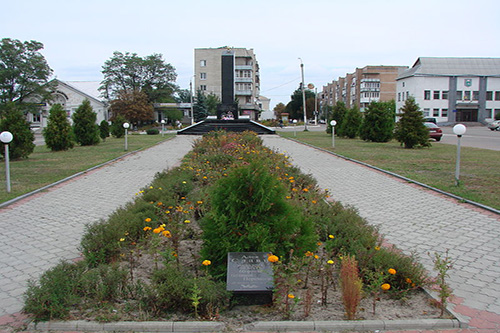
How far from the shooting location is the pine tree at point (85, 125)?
24.0m

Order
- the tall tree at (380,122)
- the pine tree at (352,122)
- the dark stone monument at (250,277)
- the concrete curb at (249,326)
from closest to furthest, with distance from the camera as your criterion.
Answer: the concrete curb at (249,326), the dark stone monument at (250,277), the tall tree at (380,122), the pine tree at (352,122)

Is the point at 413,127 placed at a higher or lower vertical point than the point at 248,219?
higher

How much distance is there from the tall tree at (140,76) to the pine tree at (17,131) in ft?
166

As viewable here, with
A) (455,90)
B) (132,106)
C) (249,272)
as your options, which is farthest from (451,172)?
(455,90)

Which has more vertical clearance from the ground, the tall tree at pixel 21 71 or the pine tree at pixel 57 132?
the tall tree at pixel 21 71

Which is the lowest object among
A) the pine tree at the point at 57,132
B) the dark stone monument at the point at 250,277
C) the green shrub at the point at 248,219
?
the dark stone monument at the point at 250,277

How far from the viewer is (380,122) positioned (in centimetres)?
2594

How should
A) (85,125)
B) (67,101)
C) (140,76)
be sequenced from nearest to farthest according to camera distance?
(85,125) < (67,101) < (140,76)

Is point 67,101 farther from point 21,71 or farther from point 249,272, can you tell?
point 249,272

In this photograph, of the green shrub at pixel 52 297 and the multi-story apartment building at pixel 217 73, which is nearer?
the green shrub at pixel 52 297

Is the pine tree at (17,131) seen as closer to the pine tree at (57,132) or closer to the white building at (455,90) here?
the pine tree at (57,132)

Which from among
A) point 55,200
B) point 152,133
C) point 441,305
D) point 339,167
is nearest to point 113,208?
point 55,200

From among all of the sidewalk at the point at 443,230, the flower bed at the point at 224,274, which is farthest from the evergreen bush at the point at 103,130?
the flower bed at the point at 224,274

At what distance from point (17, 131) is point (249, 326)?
1569 centimetres
